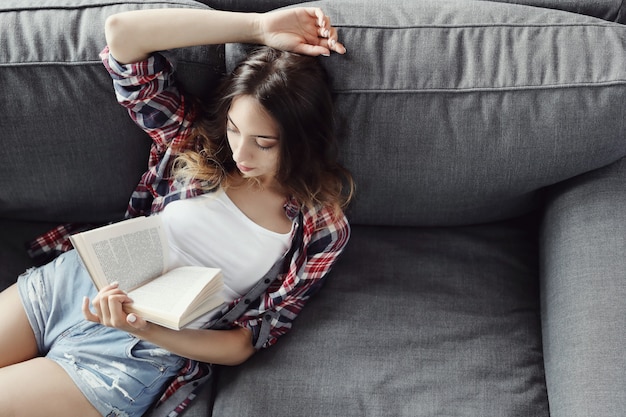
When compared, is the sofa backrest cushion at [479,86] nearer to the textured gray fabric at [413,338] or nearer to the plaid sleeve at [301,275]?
the plaid sleeve at [301,275]

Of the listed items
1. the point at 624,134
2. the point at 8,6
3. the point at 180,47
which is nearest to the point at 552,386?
the point at 624,134

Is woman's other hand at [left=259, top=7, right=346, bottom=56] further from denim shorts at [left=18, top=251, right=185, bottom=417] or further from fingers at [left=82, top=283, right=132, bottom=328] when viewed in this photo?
denim shorts at [left=18, top=251, right=185, bottom=417]

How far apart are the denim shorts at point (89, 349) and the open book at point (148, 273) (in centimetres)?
19

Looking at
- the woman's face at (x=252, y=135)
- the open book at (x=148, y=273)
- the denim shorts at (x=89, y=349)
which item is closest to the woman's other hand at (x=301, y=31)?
the woman's face at (x=252, y=135)

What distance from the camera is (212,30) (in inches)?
53.0

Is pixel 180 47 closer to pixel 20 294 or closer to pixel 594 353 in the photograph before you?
pixel 20 294

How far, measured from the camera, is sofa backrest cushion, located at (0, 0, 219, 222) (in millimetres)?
1418

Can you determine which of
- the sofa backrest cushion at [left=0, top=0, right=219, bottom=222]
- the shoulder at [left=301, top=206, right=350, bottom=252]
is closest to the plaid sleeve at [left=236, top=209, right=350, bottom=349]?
the shoulder at [left=301, top=206, right=350, bottom=252]

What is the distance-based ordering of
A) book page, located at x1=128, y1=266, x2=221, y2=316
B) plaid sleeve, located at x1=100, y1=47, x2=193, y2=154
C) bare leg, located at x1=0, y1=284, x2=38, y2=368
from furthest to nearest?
bare leg, located at x1=0, y1=284, x2=38, y2=368, plaid sleeve, located at x1=100, y1=47, x2=193, y2=154, book page, located at x1=128, y1=266, x2=221, y2=316

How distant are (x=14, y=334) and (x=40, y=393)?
0.58 feet

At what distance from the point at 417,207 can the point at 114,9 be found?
32.0 inches

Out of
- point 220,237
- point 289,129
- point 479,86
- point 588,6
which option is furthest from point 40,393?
point 588,6

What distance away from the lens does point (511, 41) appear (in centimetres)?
140

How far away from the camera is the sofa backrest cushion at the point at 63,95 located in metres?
1.42
